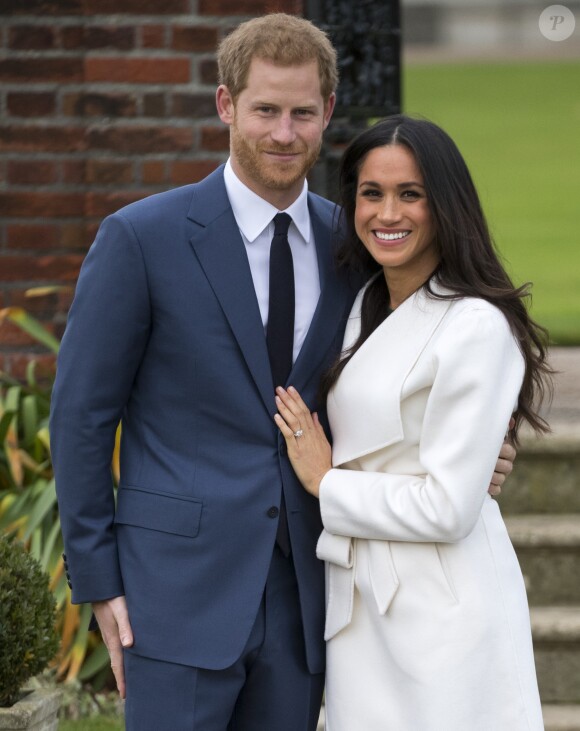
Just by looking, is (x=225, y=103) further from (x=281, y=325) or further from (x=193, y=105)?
(x=193, y=105)

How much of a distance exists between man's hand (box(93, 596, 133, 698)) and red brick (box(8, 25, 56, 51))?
2.69 metres

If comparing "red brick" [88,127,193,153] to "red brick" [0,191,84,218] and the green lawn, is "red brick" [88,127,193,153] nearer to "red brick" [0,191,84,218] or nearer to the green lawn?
"red brick" [0,191,84,218]

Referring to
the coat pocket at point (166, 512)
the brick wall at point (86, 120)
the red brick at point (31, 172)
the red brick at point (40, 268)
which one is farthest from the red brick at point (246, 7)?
the coat pocket at point (166, 512)

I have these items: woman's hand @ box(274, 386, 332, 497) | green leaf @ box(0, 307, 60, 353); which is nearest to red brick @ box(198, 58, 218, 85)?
green leaf @ box(0, 307, 60, 353)

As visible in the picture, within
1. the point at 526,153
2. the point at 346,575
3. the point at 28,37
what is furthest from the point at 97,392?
the point at 526,153

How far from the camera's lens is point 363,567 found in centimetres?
285

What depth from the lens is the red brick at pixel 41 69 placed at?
487cm

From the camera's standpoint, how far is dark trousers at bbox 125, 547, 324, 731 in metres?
2.84

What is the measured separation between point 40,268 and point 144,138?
2.17 ft

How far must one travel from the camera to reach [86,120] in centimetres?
483

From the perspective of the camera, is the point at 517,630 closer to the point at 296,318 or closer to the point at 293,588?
the point at 293,588

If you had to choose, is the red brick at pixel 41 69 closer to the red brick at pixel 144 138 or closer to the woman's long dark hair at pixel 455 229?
the red brick at pixel 144 138

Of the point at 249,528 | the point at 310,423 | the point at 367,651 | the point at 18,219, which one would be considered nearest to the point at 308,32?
the point at 310,423

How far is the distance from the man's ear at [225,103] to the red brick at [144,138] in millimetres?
1858
